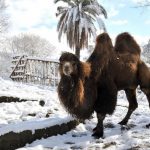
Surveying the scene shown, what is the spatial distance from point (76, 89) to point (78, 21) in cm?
2909

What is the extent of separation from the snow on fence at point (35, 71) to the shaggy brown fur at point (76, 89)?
14.6 metres

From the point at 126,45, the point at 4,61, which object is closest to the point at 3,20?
the point at 4,61

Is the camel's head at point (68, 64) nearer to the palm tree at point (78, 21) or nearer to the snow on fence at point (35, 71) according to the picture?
the snow on fence at point (35, 71)

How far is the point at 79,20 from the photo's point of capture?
35.8 metres

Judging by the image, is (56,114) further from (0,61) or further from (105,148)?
(0,61)

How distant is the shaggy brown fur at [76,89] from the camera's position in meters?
7.45

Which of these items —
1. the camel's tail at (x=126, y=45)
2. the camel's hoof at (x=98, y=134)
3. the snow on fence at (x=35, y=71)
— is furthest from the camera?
the snow on fence at (x=35, y=71)

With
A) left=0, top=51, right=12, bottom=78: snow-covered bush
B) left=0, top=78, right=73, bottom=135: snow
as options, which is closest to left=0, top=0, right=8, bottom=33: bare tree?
left=0, top=51, right=12, bottom=78: snow-covered bush

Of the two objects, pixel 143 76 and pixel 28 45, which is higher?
pixel 28 45

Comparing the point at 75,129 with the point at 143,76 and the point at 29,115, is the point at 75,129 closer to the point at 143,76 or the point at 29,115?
the point at 29,115

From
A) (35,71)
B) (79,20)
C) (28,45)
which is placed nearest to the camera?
(35,71)

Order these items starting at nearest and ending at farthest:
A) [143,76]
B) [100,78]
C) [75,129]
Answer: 1. [100,78]
2. [75,129]
3. [143,76]

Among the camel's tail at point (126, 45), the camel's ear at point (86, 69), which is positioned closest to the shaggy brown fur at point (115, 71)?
the camel's tail at point (126, 45)

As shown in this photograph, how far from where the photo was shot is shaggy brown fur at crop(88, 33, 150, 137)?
8.04m
